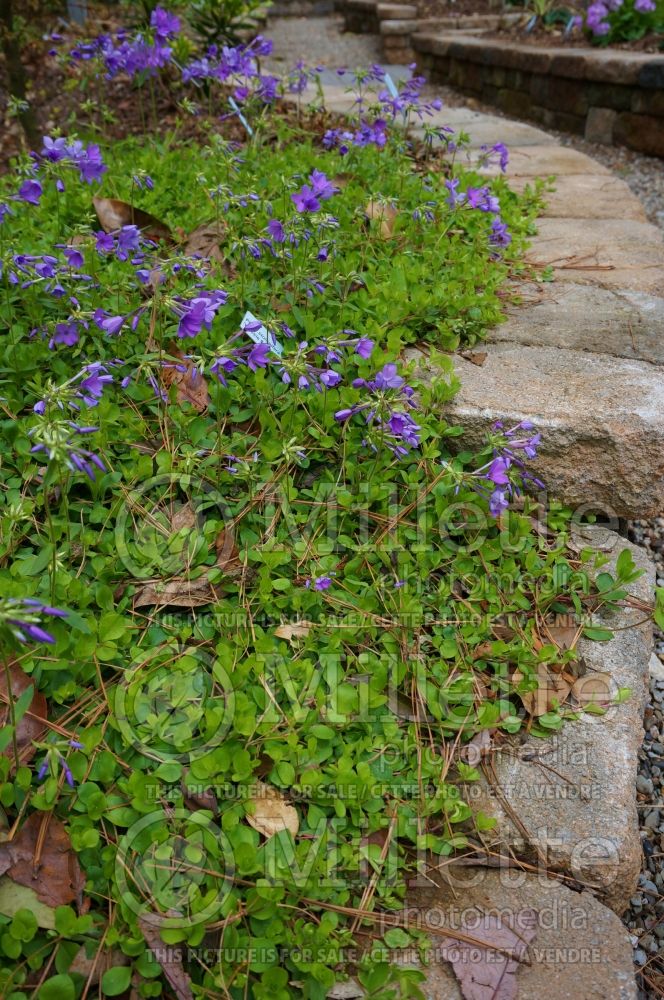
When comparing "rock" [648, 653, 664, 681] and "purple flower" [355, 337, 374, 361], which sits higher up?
"purple flower" [355, 337, 374, 361]

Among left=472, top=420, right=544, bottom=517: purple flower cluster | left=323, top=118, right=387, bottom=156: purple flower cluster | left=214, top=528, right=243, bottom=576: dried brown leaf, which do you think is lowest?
left=214, top=528, right=243, bottom=576: dried brown leaf

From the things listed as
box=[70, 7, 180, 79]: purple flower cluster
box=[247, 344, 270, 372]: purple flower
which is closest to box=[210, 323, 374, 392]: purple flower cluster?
box=[247, 344, 270, 372]: purple flower

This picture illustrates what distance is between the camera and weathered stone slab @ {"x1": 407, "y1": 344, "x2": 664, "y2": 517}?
227 centimetres

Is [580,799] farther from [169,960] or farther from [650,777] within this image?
[169,960]

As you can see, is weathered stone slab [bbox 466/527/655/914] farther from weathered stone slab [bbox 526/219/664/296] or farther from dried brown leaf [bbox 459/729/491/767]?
weathered stone slab [bbox 526/219/664/296]

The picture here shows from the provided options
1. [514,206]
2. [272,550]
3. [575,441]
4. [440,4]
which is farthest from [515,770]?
[440,4]

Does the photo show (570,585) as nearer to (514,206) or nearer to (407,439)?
(407,439)

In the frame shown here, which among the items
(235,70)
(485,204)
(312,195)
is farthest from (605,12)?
(312,195)

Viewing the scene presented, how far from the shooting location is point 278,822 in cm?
160

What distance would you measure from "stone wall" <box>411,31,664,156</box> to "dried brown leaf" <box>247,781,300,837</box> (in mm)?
5702

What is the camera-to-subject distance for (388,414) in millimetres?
2059

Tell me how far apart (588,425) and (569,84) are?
5.45 m

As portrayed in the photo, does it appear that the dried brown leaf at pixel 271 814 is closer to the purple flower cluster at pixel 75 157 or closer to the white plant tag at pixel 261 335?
the white plant tag at pixel 261 335

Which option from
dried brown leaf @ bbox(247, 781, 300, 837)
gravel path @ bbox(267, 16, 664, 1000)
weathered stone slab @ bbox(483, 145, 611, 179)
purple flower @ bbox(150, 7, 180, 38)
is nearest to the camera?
dried brown leaf @ bbox(247, 781, 300, 837)
